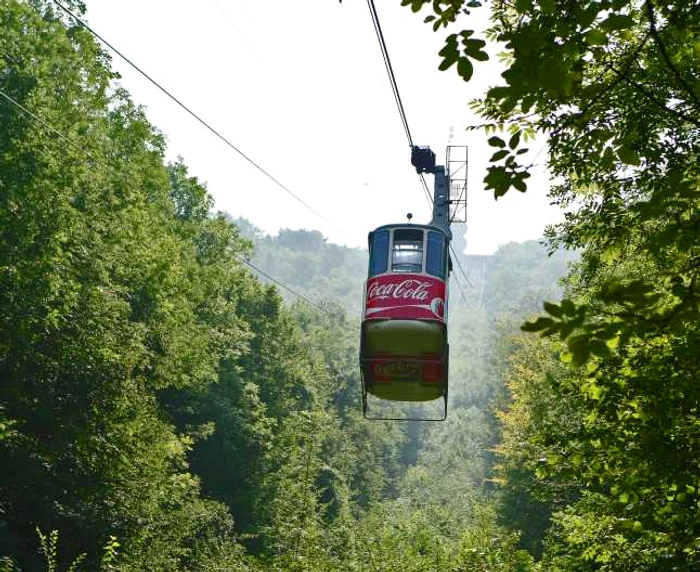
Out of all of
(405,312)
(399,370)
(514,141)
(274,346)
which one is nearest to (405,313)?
(405,312)

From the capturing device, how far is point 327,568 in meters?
16.7

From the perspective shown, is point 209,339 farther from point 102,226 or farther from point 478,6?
point 478,6

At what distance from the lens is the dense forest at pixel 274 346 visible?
3.65m

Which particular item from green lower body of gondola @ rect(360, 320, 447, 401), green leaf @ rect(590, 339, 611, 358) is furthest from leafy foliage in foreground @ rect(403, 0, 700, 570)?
green lower body of gondola @ rect(360, 320, 447, 401)

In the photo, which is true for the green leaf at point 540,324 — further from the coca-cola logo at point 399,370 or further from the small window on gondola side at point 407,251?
the small window on gondola side at point 407,251

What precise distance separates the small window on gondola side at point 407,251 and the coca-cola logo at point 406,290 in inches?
10.7

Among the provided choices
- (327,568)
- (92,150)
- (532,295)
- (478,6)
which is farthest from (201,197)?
(532,295)

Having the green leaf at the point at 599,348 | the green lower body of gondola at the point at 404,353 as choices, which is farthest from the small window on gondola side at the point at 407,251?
the green leaf at the point at 599,348

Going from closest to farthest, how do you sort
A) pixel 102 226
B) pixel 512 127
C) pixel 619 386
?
pixel 512 127 < pixel 619 386 < pixel 102 226

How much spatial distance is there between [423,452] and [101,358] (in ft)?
255

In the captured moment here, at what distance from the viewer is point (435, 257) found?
14398 mm

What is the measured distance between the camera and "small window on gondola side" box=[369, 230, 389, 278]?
14.5m

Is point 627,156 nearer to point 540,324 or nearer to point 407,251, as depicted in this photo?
point 540,324

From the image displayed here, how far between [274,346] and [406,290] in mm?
31582
